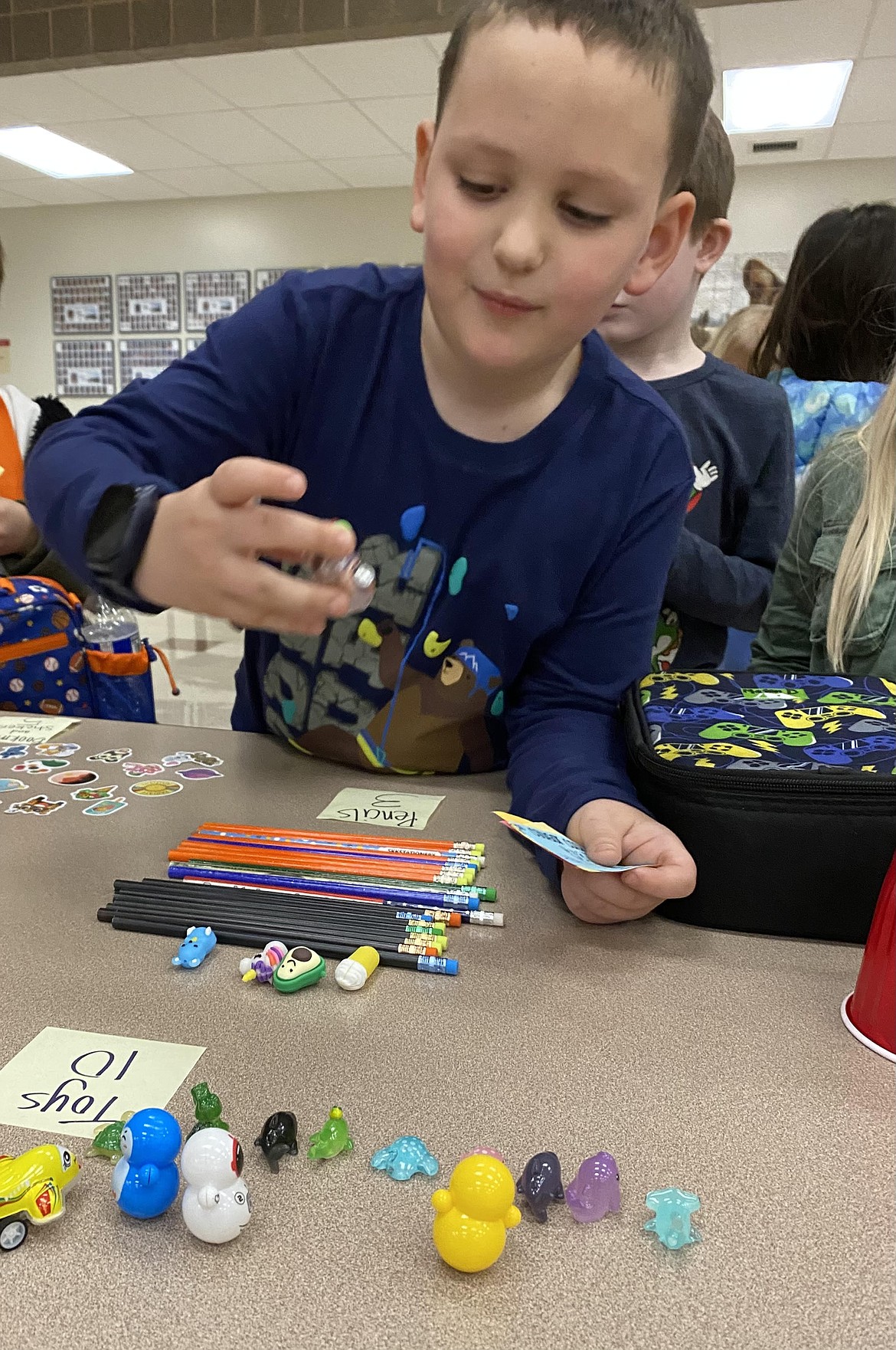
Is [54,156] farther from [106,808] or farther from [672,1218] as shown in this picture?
[672,1218]

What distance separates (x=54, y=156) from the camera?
16.8ft

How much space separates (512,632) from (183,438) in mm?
308

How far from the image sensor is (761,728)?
2.28 feet

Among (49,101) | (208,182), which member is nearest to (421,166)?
(49,101)

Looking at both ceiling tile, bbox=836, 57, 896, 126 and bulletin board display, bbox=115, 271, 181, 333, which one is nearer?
ceiling tile, bbox=836, 57, 896, 126

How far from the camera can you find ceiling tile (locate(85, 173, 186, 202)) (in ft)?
18.0

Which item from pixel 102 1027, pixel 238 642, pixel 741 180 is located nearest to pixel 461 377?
pixel 102 1027

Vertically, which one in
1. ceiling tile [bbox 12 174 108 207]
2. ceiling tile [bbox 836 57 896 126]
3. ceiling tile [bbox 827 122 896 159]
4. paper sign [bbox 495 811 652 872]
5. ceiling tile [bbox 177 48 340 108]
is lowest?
paper sign [bbox 495 811 652 872]

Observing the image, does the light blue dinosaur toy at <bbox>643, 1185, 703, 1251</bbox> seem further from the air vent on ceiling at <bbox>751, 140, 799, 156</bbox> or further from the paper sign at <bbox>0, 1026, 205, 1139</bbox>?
the air vent on ceiling at <bbox>751, 140, 799, 156</bbox>

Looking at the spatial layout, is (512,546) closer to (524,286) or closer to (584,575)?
(584,575)

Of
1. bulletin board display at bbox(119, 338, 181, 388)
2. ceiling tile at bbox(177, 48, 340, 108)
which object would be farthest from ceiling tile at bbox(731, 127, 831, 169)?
bulletin board display at bbox(119, 338, 181, 388)

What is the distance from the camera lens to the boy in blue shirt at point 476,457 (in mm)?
555

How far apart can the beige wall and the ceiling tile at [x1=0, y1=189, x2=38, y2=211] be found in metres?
0.07

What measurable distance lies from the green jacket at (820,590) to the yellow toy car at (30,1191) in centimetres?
94
